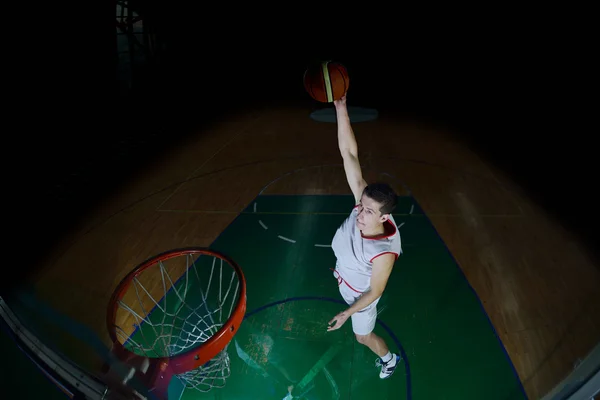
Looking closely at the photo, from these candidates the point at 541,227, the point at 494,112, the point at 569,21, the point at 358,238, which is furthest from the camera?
the point at 569,21

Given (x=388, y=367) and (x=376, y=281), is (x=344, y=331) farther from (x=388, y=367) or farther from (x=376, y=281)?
(x=376, y=281)

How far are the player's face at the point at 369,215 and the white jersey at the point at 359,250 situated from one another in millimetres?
89

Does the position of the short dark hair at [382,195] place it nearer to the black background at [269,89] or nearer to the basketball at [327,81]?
the basketball at [327,81]

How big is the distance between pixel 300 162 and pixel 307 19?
1138cm

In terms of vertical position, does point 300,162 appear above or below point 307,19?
below

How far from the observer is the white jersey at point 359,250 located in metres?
2.71

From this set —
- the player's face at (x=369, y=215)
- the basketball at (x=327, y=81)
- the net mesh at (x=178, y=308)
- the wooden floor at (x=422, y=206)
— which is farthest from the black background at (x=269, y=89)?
the player's face at (x=369, y=215)

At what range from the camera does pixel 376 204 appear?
259cm

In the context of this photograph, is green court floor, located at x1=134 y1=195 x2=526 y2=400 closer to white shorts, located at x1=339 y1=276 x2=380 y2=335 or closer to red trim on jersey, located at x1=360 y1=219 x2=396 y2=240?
white shorts, located at x1=339 y1=276 x2=380 y2=335

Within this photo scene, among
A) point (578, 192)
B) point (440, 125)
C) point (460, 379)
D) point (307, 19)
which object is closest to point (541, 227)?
point (578, 192)

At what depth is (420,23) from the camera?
1586 cm

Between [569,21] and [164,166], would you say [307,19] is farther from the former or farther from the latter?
[164,166]

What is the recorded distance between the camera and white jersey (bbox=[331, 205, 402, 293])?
2.71 meters

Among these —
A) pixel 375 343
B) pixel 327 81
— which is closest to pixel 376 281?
pixel 375 343
